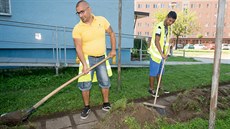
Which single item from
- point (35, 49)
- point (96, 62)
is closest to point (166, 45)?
point (96, 62)

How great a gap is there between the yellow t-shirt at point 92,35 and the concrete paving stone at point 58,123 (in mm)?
1120

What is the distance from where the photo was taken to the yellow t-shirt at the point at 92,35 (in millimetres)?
2996

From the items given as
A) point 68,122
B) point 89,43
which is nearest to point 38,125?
point 68,122

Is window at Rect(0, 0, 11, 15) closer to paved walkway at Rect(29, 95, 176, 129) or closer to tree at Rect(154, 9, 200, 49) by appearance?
paved walkway at Rect(29, 95, 176, 129)

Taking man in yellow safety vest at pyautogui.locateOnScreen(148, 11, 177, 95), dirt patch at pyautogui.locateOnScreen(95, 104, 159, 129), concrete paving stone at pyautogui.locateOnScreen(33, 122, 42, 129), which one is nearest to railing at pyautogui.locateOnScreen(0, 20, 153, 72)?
man in yellow safety vest at pyautogui.locateOnScreen(148, 11, 177, 95)

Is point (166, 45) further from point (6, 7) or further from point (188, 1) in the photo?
point (188, 1)

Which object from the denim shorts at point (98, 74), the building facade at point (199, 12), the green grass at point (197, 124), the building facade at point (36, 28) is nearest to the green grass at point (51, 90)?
the denim shorts at point (98, 74)

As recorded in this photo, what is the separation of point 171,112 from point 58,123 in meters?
1.90

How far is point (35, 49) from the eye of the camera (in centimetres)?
733

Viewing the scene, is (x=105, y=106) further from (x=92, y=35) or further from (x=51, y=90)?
(x=51, y=90)

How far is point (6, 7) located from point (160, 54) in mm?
5763

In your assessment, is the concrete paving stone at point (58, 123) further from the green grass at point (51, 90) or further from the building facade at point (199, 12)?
the building facade at point (199, 12)

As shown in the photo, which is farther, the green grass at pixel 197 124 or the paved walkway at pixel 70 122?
the paved walkway at pixel 70 122

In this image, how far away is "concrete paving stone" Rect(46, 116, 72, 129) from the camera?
285cm
